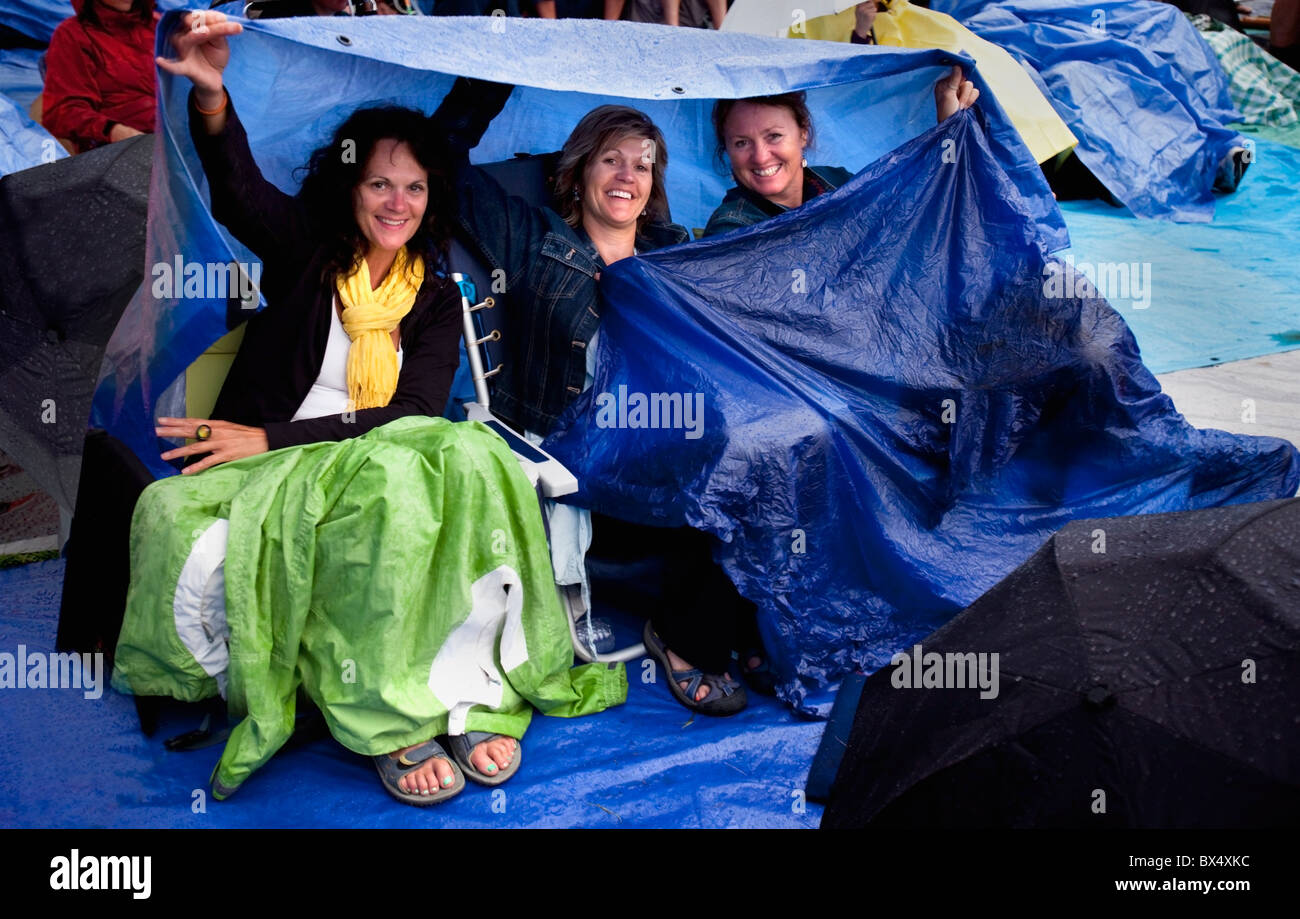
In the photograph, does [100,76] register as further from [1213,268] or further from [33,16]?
[1213,268]

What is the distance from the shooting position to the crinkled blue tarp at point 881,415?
8.27ft

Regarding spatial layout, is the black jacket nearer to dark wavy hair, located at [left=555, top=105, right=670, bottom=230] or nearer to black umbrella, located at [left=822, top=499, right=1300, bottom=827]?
dark wavy hair, located at [left=555, top=105, right=670, bottom=230]

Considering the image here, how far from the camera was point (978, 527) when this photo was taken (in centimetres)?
286

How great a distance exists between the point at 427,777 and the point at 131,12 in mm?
3634

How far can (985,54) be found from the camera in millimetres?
4566

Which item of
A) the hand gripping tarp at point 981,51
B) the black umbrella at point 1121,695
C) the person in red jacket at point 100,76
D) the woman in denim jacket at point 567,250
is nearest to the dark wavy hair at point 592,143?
the woman in denim jacket at point 567,250

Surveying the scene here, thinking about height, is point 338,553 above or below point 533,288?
below

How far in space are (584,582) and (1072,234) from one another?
12.6 feet

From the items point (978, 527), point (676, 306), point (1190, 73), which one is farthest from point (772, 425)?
point (1190, 73)

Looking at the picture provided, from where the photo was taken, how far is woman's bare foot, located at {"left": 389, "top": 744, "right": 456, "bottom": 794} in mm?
2197

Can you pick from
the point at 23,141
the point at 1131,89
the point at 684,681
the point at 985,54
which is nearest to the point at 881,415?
the point at 684,681

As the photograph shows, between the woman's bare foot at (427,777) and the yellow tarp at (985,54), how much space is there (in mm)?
3201

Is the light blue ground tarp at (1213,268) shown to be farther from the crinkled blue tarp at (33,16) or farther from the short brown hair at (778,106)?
the crinkled blue tarp at (33,16)

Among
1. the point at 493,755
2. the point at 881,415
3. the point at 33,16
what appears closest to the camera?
the point at 493,755
